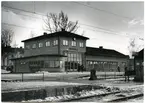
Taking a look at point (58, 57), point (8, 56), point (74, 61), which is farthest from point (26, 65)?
point (8, 56)

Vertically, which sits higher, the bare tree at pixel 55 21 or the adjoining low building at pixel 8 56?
the bare tree at pixel 55 21

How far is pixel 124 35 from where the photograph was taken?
1471cm

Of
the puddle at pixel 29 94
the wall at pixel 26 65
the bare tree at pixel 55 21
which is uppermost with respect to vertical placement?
the bare tree at pixel 55 21

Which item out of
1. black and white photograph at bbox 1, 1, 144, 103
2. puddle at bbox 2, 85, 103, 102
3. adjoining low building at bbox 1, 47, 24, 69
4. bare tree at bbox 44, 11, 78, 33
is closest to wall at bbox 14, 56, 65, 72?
black and white photograph at bbox 1, 1, 144, 103

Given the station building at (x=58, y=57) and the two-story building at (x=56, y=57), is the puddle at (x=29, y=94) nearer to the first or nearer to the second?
the station building at (x=58, y=57)

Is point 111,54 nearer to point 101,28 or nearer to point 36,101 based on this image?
point 101,28

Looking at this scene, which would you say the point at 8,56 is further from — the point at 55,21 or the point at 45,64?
the point at 45,64

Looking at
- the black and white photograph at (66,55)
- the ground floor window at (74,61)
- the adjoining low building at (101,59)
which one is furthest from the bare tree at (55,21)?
the adjoining low building at (101,59)

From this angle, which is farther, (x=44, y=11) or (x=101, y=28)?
(x=101, y=28)

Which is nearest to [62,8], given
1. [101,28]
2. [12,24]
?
[12,24]

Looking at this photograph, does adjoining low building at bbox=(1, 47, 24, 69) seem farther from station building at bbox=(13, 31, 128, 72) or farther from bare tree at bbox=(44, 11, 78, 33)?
station building at bbox=(13, 31, 128, 72)

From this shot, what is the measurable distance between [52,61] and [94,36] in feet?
49.4

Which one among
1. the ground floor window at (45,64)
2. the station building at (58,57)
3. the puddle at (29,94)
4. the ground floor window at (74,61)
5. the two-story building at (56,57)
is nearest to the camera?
the puddle at (29,94)

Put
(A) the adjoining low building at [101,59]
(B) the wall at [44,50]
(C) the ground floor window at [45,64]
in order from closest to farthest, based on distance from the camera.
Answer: (B) the wall at [44,50] < (C) the ground floor window at [45,64] < (A) the adjoining low building at [101,59]
